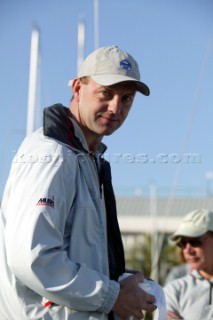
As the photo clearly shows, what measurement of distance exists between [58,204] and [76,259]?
228 millimetres

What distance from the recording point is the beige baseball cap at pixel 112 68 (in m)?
3.33

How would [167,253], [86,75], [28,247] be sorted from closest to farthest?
1. [28,247]
2. [86,75]
3. [167,253]

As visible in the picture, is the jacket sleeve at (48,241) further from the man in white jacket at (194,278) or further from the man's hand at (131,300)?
the man in white jacket at (194,278)

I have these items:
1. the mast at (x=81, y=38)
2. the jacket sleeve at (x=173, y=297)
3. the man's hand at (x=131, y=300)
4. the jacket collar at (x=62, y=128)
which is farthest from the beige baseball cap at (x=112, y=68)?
the mast at (x=81, y=38)

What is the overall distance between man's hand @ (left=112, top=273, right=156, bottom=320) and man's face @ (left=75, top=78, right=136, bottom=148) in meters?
0.61

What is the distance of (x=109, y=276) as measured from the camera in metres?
3.27

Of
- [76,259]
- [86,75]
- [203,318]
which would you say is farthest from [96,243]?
[203,318]

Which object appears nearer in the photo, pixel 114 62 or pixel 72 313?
pixel 72 313

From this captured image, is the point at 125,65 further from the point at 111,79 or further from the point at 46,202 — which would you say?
the point at 46,202

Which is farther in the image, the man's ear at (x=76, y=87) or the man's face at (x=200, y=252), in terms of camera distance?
the man's face at (x=200, y=252)

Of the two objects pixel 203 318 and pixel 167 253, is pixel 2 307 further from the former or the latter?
pixel 167 253

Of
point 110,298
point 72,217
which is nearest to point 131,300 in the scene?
point 110,298

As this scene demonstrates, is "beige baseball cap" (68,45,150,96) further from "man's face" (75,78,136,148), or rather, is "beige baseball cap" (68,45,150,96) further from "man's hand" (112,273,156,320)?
"man's hand" (112,273,156,320)

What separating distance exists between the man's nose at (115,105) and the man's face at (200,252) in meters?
2.45
